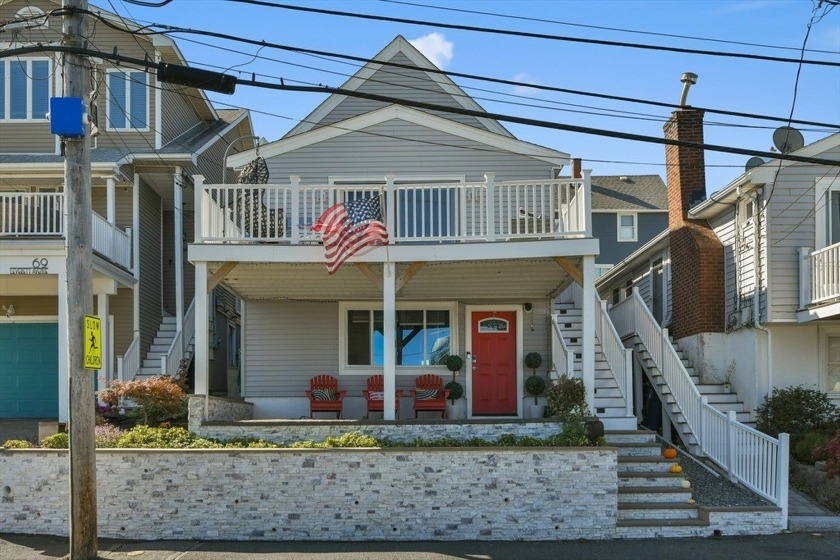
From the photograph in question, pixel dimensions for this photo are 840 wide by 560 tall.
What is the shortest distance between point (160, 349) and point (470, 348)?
6899 mm

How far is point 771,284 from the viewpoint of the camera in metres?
16.3

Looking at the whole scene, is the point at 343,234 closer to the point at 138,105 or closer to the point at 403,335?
the point at 403,335

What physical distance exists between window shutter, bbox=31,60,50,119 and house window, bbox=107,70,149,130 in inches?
51.7

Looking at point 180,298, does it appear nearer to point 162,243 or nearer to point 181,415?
point 162,243

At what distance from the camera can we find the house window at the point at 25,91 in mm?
20500

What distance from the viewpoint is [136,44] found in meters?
21.1

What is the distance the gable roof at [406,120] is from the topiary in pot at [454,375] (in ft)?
13.0

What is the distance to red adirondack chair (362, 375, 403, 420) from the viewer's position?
53.8 feet

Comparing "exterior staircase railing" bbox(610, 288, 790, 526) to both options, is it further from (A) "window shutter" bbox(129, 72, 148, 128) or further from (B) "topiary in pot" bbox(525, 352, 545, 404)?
(A) "window shutter" bbox(129, 72, 148, 128)

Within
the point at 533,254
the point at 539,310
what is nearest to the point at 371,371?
the point at 539,310

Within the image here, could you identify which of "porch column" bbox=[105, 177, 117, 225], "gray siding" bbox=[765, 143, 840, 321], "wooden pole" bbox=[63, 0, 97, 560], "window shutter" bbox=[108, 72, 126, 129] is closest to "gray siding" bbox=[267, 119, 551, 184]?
"porch column" bbox=[105, 177, 117, 225]

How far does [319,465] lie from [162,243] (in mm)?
11290

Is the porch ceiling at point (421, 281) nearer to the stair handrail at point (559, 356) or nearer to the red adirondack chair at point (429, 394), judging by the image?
the stair handrail at point (559, 356)

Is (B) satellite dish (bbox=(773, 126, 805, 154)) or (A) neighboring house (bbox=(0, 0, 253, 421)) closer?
(B) satellite dish (bbox=(773, 126, 805, 154))
